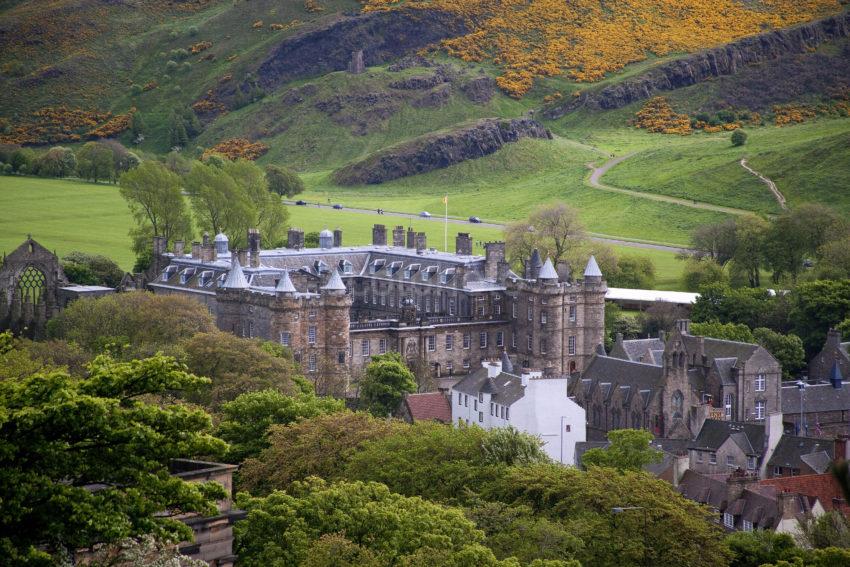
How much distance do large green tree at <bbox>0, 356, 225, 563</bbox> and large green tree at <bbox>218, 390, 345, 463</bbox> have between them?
31.2m

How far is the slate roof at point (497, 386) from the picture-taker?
90.9 meters

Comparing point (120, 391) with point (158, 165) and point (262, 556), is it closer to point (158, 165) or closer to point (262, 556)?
point (262, 556)

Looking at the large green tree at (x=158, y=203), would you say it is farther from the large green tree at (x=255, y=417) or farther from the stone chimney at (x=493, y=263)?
the large green tree at (x=255, y=417)

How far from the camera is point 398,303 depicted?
127750 mm

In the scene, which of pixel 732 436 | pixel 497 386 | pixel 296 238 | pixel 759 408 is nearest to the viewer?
pixel 732 436

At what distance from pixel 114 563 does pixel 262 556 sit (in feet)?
50.0

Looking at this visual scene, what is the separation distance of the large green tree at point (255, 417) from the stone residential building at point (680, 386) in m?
24.9

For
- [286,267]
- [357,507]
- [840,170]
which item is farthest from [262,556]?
[840,170]

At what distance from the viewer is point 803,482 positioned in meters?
76.1

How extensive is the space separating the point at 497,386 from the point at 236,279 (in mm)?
29354

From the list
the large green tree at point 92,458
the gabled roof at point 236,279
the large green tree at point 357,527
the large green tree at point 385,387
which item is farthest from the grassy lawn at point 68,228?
the large green tree at point 92,458

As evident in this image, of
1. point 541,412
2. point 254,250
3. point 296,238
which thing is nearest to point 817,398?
point 541,412

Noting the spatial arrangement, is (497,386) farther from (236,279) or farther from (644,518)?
(644,518)

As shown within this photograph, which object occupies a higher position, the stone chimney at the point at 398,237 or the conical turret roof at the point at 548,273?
the stone chimney at the point at 398,237
